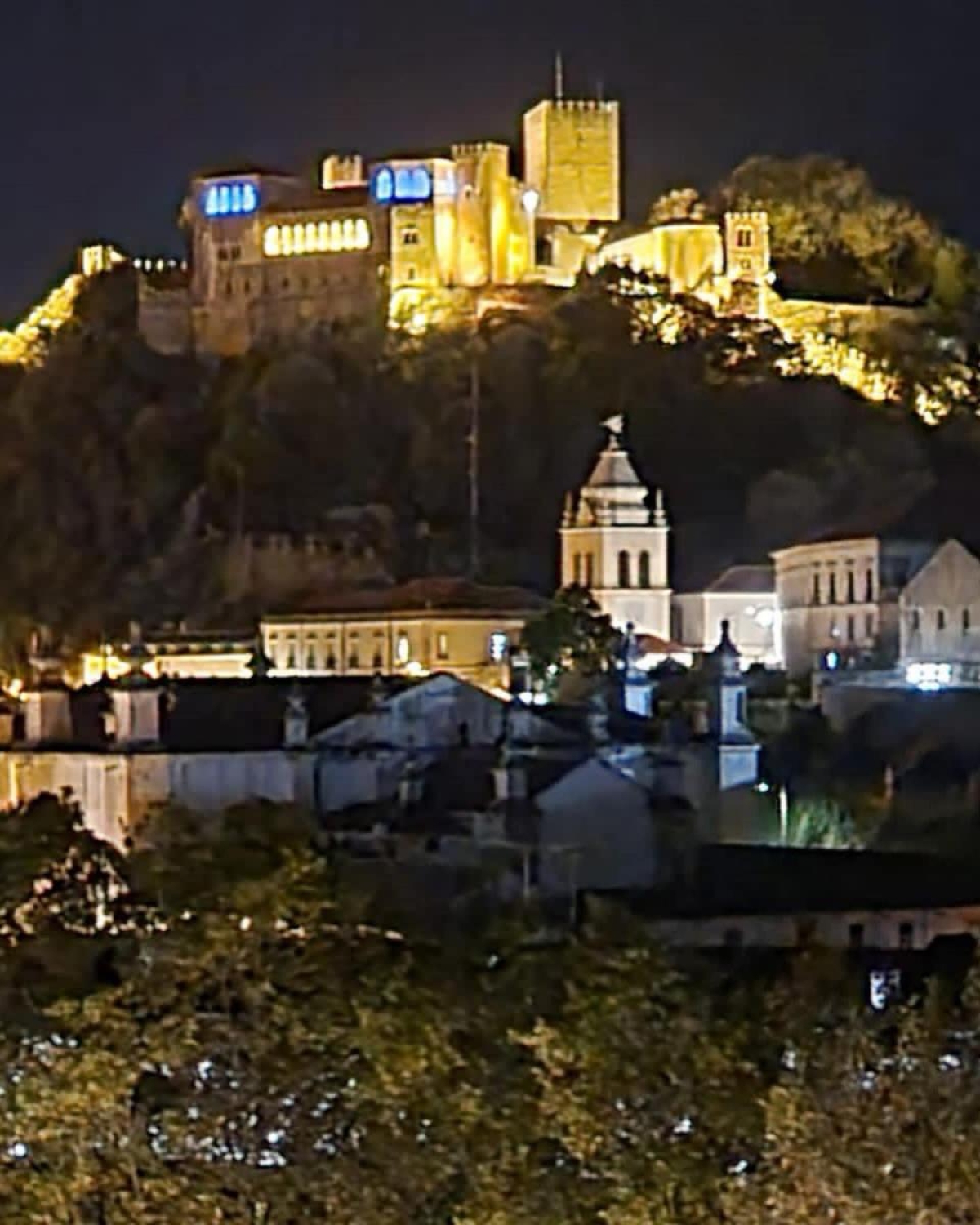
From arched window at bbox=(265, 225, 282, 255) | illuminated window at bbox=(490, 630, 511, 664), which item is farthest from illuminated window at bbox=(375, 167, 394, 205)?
illuminated window at bbox=(490, 630, 511, 664)

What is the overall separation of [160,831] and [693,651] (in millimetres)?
33285

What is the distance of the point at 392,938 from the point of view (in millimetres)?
28562

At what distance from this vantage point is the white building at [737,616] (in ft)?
252

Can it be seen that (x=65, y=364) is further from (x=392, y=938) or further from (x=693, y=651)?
(x=392, y=938)

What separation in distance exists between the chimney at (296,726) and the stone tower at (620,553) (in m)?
26.5

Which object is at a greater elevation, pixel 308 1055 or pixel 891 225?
pixel 891 225

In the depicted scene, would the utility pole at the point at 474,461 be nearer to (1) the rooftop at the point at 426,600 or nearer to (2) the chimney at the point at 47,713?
(1) the rooftop at the point at 426,600

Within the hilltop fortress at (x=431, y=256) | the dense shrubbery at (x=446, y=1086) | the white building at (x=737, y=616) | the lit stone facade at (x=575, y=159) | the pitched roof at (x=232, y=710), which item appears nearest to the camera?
the dense shrubbery at (x=446, y=1086)

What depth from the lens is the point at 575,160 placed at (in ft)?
329

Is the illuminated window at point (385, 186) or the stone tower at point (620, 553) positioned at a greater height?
the illuminated window at point (385, 186)

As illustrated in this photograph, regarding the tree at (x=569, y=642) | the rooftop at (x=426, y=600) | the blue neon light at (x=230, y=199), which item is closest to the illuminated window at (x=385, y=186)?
the blue neon light at (x=230, y=199)

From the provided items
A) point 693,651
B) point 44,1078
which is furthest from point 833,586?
A: point 44,1078

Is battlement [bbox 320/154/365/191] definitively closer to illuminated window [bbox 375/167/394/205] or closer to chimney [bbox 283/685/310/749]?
illuminated window [bbox 375/167/394/205]

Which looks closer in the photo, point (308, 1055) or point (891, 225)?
point (308, 1055)
